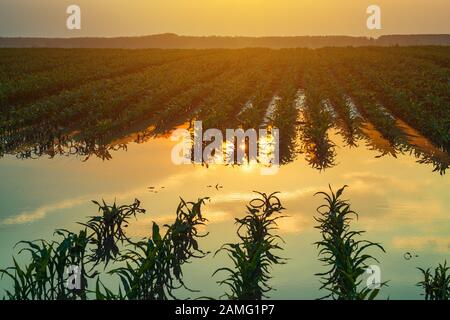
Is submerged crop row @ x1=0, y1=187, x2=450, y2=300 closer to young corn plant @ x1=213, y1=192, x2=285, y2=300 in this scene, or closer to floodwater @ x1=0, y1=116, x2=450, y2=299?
young corn plant @ x1=213, y1=192, x2=285, y2=300

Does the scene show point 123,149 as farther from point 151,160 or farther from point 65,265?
point 65,265

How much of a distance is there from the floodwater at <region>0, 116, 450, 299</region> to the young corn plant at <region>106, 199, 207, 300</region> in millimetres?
179

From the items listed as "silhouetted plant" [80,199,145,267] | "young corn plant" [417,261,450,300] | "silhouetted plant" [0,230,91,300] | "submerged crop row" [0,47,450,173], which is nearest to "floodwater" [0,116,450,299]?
"young corn plant" [417,261,450,300]

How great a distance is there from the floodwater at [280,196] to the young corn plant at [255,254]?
14 centimetres

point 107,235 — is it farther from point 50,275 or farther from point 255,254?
point 255,254

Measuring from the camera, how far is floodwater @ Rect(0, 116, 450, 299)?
754cm

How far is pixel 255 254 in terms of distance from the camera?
6617 millimetres

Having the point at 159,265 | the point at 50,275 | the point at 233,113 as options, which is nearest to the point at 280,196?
the point at 159,265

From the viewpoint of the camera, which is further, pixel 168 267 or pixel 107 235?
pixel 107 235

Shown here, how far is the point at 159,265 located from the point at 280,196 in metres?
3.99

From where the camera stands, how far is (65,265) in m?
7.00

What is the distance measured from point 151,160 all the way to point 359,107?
36.3 feet
